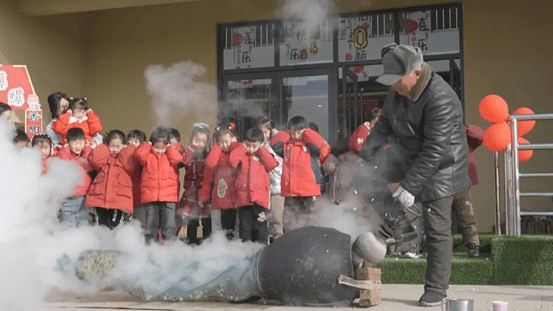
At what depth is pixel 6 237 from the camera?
235 inches

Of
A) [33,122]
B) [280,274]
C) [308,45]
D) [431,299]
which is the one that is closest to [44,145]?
[33,122]

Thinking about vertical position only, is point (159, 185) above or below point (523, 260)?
above

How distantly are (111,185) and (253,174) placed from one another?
1678mm

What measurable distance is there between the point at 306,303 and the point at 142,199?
3605 mm

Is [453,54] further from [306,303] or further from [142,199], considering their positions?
[306,303]

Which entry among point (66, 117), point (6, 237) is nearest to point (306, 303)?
point (6, 237)

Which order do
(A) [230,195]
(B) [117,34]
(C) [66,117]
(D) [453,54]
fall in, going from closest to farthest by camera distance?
(A) [230,195] → (C) [66,117] → (D) [453,54] → (B) [117,34]

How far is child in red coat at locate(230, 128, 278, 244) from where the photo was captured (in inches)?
331

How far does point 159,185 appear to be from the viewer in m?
8.70

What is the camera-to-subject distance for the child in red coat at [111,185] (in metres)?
8.72

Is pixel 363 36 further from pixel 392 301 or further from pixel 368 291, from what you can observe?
pixel 368 291

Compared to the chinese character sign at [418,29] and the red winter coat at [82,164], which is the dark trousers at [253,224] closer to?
the red winter coat at [82,164]

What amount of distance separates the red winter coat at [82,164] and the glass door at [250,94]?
141 inches

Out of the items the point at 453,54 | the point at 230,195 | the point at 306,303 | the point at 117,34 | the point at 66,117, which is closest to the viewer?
the point at 306,303
